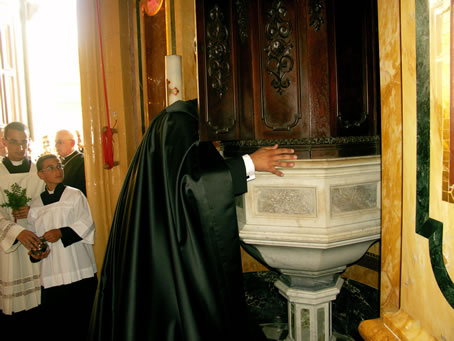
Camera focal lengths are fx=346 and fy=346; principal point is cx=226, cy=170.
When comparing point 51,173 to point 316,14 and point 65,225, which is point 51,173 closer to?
point 65,225

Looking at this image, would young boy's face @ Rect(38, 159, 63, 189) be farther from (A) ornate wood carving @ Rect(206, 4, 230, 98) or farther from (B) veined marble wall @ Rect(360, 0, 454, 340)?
(B) veined marble wall @ Rect(360, 0, 454, 340)

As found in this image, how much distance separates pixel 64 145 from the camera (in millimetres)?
3645

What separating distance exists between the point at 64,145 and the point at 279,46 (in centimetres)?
290

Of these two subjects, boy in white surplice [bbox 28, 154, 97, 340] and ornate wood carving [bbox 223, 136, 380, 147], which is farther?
boy in white surplice [bbox 28, 154, 97, 340]

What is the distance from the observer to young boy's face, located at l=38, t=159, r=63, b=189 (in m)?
2.70

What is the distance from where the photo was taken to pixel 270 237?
152cm

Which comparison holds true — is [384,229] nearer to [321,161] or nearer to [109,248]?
[321,161]

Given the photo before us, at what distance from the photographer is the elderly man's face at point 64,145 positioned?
12.0 feet

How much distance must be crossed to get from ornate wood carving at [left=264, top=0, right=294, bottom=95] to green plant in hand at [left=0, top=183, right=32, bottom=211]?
2214mm

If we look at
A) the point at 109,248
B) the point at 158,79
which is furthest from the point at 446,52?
the point at 158,79

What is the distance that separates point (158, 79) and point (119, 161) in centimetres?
86

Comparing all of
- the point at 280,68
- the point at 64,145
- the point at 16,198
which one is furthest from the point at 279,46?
the point at 64,145

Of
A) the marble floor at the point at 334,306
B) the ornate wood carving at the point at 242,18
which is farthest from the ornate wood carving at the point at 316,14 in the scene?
the marble floor at the point at 334,306

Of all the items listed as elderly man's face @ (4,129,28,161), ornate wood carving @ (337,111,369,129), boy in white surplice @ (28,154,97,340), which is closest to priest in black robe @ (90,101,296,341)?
ornate wood carving @ (337,111,369,129)
